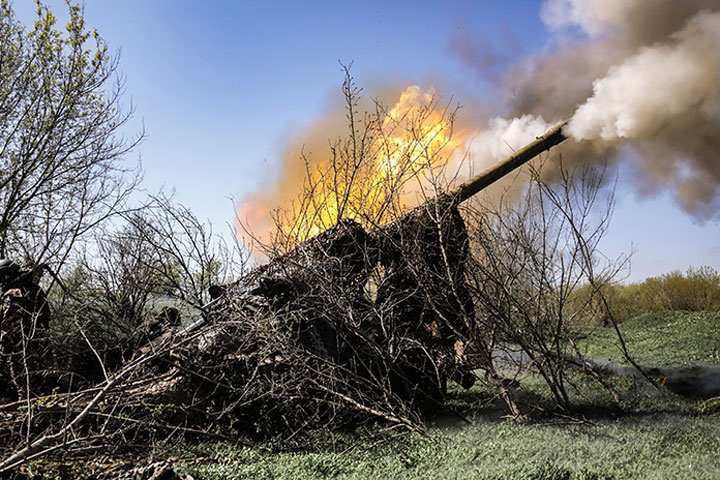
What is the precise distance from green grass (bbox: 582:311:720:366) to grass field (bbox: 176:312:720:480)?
264 cm

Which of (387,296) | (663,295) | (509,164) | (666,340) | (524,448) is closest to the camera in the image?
(524,448)

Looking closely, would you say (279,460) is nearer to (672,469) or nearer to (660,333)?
(672,469)

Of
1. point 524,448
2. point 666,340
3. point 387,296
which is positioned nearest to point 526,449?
point 524,448

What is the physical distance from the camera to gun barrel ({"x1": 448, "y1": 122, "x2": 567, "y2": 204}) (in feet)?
23.7

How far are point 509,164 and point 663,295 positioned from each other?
428 inches

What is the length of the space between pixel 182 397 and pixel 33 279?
2.78m

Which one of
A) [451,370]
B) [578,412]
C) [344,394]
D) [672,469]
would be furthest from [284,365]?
[672,469]

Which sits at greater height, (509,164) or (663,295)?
(509,164)

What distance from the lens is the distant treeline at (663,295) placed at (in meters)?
15.0

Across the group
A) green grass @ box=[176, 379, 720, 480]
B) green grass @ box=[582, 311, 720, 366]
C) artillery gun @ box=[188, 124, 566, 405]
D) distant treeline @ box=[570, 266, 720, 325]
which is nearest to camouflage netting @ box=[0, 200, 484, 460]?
artillery gun @ box=[188, 124, 566, 405]

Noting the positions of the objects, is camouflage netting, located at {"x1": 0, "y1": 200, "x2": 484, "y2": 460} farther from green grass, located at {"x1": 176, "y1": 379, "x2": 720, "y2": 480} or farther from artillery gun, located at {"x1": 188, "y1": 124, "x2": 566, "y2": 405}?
green grass, located at {"x1": 176, "y1": 379, "x2": 720, "y2": 480}

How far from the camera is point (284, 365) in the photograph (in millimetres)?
6137

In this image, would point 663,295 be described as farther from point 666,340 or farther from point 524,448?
point 524,448

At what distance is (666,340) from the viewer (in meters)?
11.0
